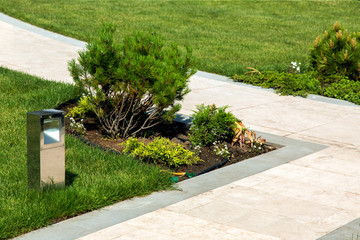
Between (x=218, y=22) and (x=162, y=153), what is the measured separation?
1435cm

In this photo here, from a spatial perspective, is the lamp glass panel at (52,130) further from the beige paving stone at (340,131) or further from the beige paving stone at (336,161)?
the beige paving stone at (340,131)

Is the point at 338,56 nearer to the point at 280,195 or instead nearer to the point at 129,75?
the point at 129,75

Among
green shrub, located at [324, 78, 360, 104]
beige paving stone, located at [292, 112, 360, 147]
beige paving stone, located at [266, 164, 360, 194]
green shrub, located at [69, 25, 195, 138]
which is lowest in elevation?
beige paving stone, located at [266, 164, 360, 194]

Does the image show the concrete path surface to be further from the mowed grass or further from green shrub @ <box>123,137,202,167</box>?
green shrub @ <box>123,137,202,167</box>

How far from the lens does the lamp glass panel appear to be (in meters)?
5.40

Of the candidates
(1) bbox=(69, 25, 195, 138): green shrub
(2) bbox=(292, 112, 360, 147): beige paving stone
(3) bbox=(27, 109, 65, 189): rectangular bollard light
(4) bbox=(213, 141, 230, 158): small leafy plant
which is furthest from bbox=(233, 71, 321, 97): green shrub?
(3) bbox=(27, 109, 65, 189): rectangular bollard light

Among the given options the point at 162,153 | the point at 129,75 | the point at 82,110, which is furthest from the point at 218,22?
the point at 162,153

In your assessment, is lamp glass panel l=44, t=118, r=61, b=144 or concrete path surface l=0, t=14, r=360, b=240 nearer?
concrete path surface l=0, t=14, r=360, b=240

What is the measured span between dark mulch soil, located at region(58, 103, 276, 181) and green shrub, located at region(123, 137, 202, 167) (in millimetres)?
102

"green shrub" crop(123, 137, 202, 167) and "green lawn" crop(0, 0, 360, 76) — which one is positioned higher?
"green lawn" crop(0, 0, 360, 76)

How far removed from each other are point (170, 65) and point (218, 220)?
8.39 ft

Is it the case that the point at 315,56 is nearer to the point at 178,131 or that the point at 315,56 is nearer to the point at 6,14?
the point at 178,131

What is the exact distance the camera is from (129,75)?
6.98 m

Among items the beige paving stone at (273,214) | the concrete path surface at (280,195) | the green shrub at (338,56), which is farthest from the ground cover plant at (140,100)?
the green shrub at (338,56)
